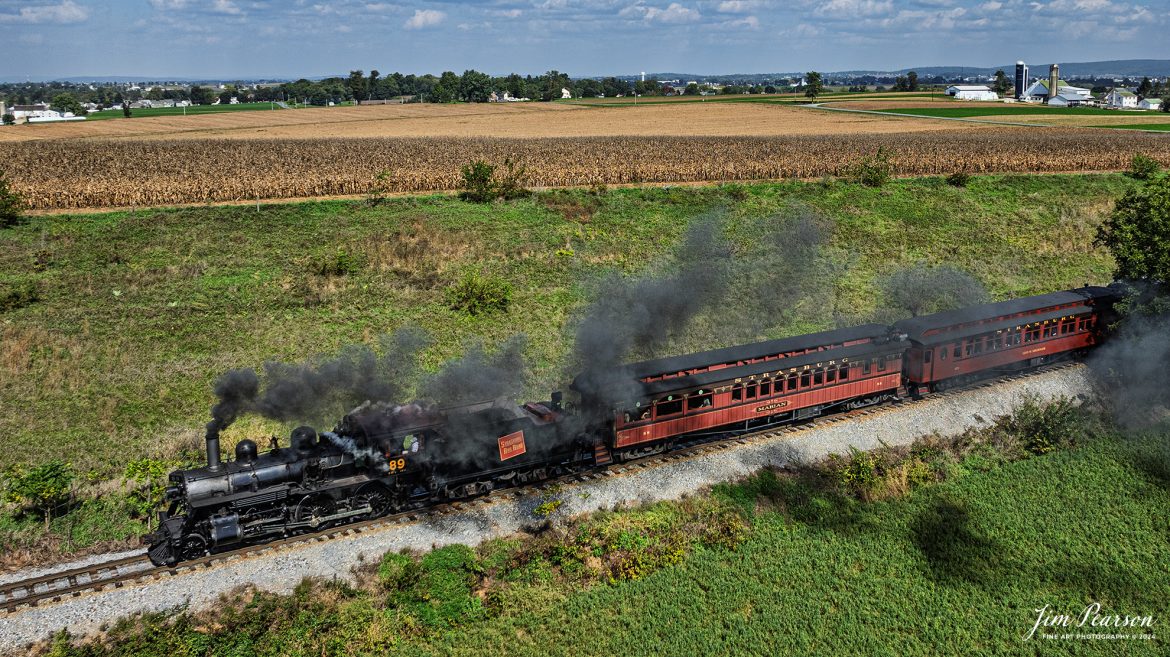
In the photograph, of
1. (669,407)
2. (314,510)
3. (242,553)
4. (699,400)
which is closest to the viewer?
(242,553)

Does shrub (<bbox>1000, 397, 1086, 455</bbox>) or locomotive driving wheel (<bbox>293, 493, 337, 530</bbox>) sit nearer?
locomotive driving wheel (<bbox>293, 493, 337, 530</bbox>)

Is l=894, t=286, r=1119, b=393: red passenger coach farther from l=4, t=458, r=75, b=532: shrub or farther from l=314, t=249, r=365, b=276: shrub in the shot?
l=4, t=458, r=75, b=532: shrub

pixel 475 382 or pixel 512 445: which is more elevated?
pixel 475 382

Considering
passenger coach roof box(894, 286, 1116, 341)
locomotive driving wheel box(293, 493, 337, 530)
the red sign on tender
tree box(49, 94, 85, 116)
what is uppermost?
tree box(49, 94, 85, 116)

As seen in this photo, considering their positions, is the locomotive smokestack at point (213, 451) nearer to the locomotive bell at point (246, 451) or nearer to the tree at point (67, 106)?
the locomotive bell at point (246, 451)

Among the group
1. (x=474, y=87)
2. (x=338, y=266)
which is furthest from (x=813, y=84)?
(x=338, y=266)

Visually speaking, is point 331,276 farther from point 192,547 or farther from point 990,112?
point 990,112

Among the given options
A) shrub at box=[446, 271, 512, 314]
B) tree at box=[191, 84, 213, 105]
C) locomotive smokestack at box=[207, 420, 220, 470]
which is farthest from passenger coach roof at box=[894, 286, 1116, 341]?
tree at box=[191, 84, 213, 105]
